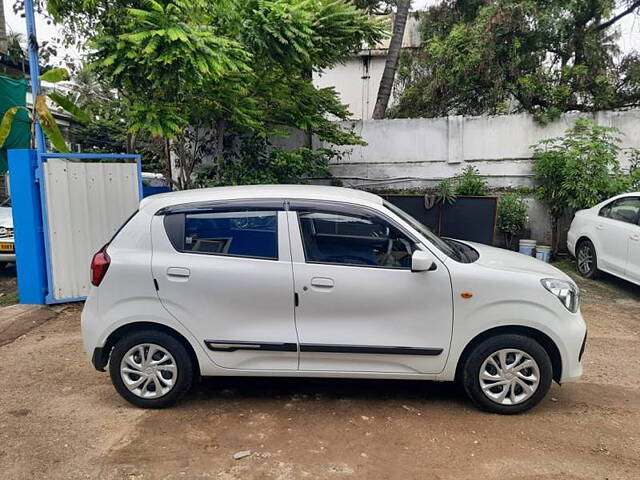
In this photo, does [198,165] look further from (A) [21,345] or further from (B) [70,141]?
(B) [70,141]

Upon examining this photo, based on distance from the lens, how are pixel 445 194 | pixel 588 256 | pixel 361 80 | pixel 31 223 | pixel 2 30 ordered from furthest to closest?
pixel 361 80
pixel 2 30
pixel 445 194
pixel 588 256
pixel 31 223

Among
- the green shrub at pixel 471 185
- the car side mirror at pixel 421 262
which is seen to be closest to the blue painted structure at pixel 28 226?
the car side mirror at pixel 421 262

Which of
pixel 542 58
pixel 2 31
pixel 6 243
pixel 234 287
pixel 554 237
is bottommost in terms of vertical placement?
pixel 554 237

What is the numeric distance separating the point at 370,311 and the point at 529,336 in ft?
3.93

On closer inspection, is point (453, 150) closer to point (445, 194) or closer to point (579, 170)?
point (445, 194)

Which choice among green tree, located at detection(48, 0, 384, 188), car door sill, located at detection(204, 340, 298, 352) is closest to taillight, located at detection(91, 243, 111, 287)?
car door sill, located at detection(204, 340, 298, 352)

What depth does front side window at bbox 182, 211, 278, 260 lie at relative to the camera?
3.62 metres

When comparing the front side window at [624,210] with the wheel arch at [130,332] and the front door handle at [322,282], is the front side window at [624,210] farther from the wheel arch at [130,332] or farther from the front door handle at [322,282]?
the wheel arch at [130,332]

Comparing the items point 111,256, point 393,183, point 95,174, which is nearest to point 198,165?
point 95,174

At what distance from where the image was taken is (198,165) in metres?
9.16

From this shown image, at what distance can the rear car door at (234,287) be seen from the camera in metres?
3.55

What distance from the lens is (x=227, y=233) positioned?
12.0ft

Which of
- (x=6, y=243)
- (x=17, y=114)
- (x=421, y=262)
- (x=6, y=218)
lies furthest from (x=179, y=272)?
(x=17, y=114)

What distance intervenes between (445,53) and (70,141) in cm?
1283
